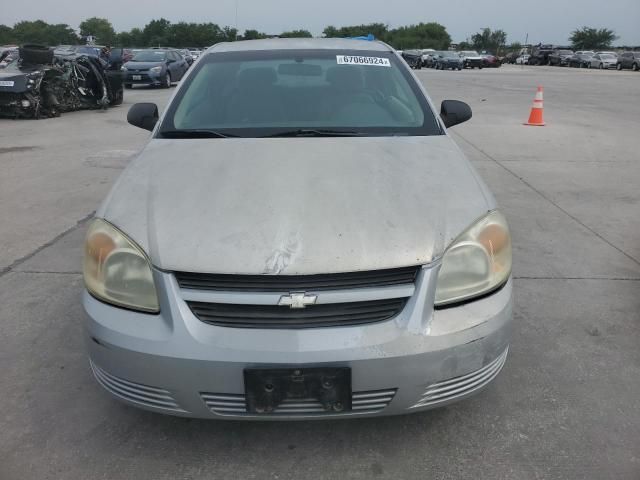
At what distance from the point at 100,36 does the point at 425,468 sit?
386ft

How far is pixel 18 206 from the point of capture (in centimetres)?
545

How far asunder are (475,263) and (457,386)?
18.1 inches

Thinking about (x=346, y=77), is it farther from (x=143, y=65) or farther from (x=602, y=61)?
(x=602, y=61)

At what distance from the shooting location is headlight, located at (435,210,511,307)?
1.95 m

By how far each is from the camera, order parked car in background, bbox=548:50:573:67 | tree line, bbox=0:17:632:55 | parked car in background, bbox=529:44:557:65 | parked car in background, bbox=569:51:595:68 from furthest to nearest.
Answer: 1. tree line, bbox=0:17:632:55
2. parked car in background, bbox=529:44:557:65
3. parked car in background, bbox=548:50:573:67
4. parked car in background, bbox=569:51:595:68

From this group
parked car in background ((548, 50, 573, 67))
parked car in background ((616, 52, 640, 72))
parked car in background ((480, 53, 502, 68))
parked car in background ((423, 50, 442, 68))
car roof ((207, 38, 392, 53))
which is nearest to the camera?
car roof ((207, 38, 392, 53))

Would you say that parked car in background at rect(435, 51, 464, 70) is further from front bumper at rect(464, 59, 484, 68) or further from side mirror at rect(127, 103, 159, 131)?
side mirror at rect(127, 103, 159, 131)

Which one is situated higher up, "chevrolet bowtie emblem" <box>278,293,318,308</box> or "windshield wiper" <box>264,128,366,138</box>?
"windshield wiper" <box>264,128,366,138</box>

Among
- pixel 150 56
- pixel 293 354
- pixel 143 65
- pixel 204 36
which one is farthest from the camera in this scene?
pixel 204 36

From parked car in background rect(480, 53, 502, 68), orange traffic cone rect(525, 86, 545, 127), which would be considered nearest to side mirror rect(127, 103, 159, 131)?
orange traffic cone rect(525, 86, 545, 127)

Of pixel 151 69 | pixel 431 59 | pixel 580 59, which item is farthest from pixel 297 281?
pixel 580 59

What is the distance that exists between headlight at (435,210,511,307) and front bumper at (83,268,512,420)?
0.06 m

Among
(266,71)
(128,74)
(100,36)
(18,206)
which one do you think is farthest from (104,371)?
(100,36)

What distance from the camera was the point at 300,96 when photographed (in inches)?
122
